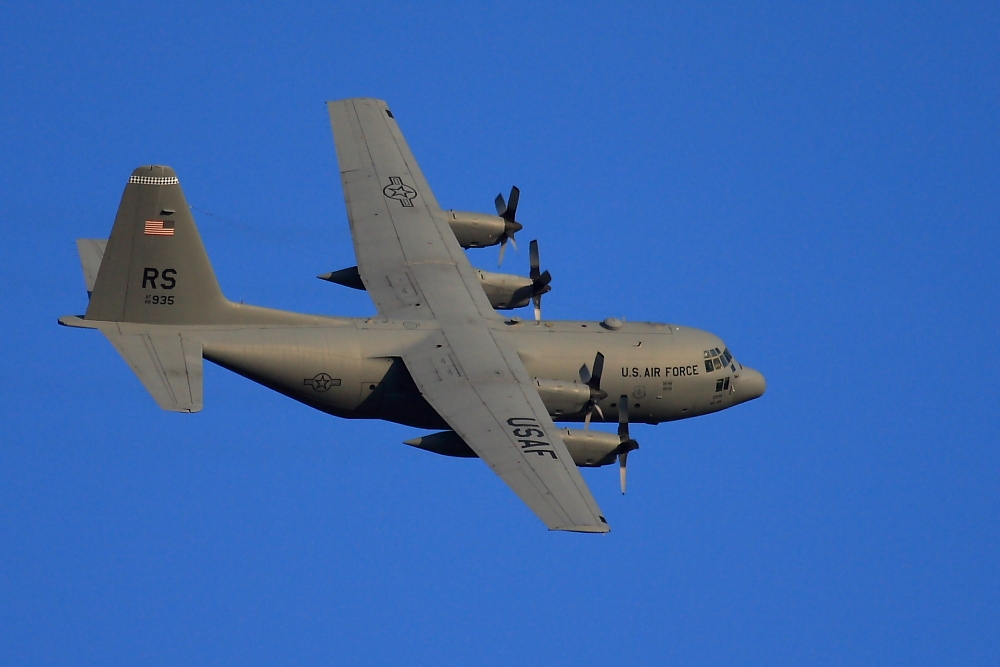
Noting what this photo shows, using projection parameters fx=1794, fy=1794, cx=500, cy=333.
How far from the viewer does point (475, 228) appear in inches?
2516

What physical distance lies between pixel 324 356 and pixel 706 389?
1319cm

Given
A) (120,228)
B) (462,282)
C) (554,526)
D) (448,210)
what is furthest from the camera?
(448,210)

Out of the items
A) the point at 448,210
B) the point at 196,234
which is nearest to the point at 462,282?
the point at 448,210

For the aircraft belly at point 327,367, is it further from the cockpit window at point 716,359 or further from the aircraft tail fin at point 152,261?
the cockpit window at point 716,359

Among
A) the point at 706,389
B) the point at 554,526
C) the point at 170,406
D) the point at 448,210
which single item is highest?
the point at 448,210

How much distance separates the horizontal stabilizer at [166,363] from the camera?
1999 inches

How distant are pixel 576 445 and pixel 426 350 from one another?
605cm

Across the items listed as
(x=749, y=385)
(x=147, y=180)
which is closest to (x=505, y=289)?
(x=749, y=385)

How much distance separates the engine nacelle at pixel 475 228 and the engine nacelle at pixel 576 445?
480 inches

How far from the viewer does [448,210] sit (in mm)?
64000

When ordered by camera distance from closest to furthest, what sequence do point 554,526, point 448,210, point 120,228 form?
point 554,526 → point 120,228 → point 448,210

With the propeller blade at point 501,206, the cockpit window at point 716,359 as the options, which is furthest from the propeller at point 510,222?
the cockpit window at point 716,359

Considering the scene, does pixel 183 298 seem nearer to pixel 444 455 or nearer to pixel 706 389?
pixel 444 455

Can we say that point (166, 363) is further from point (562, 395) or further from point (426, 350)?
point (562, 395)
